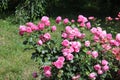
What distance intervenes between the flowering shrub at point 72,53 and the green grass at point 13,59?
1.27m

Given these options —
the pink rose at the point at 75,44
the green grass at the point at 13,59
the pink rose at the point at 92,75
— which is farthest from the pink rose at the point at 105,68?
the green grass at the point at 13,59

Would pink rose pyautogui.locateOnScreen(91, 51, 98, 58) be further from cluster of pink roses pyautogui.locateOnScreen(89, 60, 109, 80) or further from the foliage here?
the foliage

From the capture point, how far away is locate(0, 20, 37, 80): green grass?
17.2 ft

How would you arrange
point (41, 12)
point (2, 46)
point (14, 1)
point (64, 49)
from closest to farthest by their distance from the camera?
point (64, 49)
point (2, 46)
point (41, 12)
point (14, 1)

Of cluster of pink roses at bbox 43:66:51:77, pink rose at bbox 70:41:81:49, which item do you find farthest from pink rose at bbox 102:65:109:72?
cluster of pink roses at bbox 43:66:51:77

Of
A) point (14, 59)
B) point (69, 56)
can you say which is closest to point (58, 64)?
point (69, 56)

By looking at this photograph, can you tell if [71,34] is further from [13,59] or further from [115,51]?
[13,59]

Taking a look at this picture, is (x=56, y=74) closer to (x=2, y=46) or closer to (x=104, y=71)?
(x=104, y=71)

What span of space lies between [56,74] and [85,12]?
204 inches

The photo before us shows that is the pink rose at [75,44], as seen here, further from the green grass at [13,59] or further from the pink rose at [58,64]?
the green grass at [13,59]

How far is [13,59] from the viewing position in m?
5.80

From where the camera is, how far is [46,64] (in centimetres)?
385

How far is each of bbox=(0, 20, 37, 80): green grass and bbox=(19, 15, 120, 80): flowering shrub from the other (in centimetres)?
127

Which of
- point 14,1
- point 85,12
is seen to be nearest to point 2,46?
point 14,1
